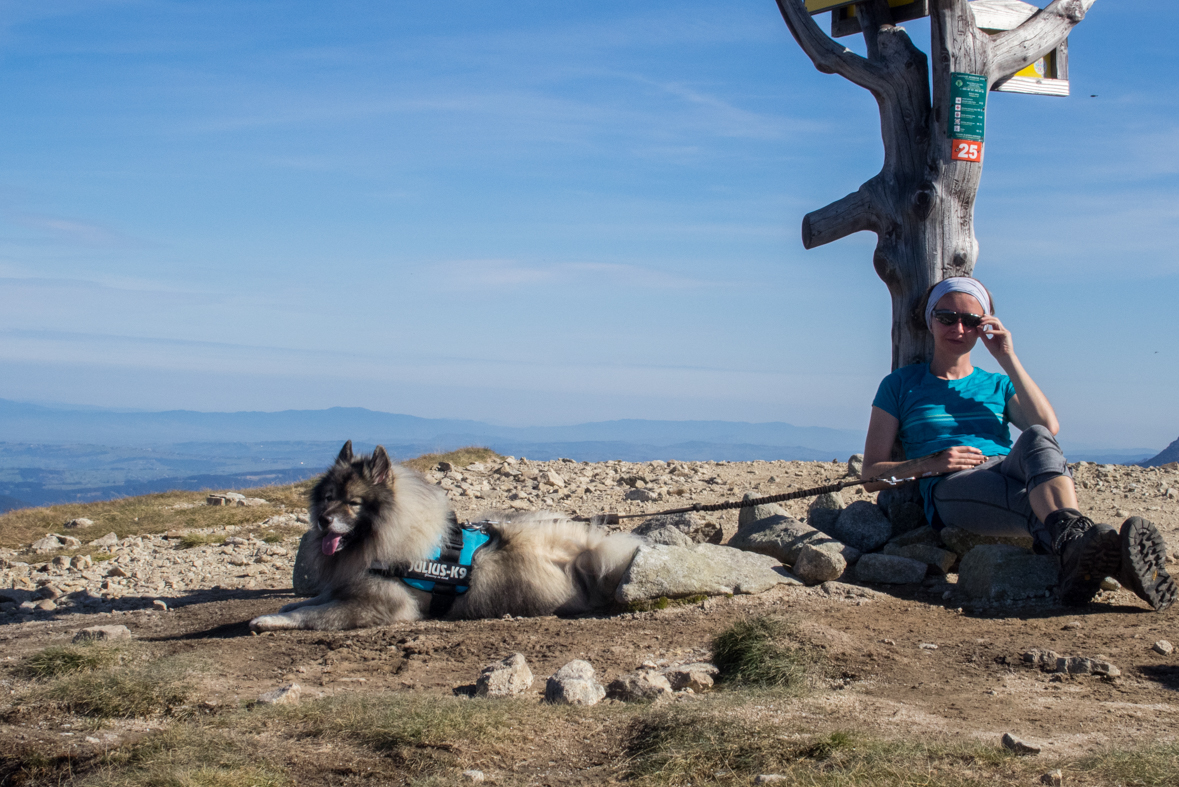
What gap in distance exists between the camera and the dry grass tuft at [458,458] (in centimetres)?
1423

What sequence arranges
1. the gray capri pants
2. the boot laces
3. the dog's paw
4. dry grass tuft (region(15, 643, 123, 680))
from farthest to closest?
1. the dog's paw
2. the gray capri pants
3. the boot laces
4. dry grass tuft (region(15, 643, 123, 680))

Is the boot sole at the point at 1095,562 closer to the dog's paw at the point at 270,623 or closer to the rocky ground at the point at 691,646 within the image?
the rocky ground at the point at 691,646

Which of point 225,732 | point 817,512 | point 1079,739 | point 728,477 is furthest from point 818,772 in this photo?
point 728,477

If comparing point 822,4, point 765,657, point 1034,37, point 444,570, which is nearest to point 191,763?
point 765,657

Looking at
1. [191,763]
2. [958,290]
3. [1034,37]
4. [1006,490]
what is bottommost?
[191,763]

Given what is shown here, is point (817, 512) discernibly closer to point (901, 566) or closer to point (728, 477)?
point (901, 566)

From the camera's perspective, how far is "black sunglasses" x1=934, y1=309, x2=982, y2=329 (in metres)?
6.39

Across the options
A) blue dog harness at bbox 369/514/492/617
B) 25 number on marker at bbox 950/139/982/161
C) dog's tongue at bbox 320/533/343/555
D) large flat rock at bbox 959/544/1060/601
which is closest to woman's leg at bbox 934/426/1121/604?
large flat rock at bbox 959/544/1060/601

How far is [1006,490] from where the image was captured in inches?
236

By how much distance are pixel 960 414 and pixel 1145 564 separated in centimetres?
178

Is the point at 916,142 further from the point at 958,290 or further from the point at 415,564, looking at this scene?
the point at 415,564

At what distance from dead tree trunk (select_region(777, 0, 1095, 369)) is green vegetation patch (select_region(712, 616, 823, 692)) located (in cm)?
370

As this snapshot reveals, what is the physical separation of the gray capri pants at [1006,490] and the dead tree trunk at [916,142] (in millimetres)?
1416

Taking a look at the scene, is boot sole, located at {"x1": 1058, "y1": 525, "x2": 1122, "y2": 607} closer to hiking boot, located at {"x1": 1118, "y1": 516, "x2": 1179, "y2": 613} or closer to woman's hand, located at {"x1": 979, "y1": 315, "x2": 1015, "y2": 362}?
hiking boot, located at {"x1": 1118, "y1": 516, "x2": 1179, "y2": 613}
